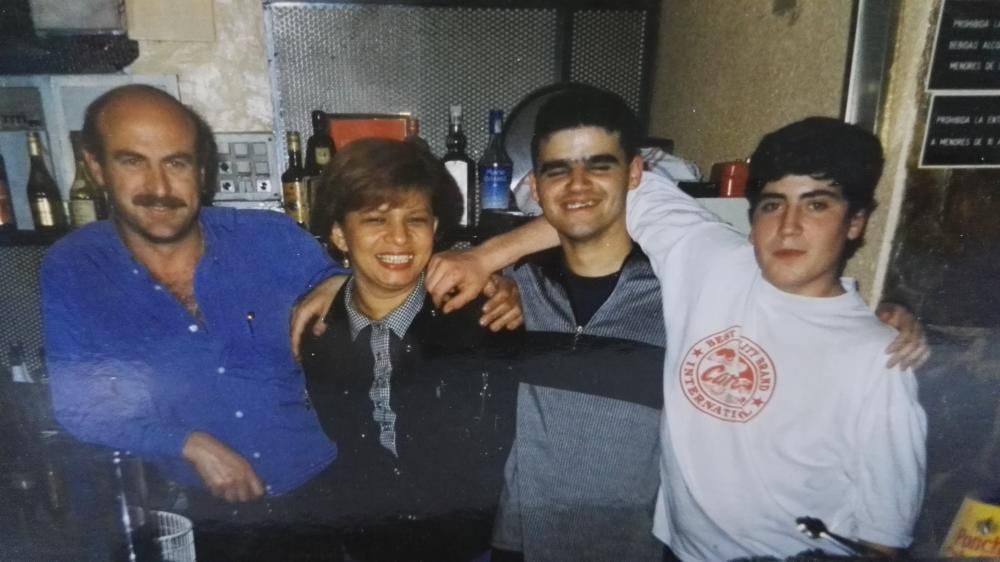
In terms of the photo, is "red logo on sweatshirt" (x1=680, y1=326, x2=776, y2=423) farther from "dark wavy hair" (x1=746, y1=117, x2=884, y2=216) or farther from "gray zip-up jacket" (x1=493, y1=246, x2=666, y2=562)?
"dark wavy hair" (x1=746, y1=117, x2=884, y2=216)

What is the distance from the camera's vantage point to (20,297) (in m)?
0.94

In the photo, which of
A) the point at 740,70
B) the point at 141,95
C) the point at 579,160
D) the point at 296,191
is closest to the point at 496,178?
the point at 579,160

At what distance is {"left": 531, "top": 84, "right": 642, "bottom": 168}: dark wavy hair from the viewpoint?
2.79 ft

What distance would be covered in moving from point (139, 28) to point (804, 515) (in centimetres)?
136

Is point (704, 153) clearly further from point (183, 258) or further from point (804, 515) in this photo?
point (183, 258)

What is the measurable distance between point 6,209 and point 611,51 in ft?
4.24

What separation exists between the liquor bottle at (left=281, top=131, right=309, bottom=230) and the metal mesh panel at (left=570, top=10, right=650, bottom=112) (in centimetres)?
68

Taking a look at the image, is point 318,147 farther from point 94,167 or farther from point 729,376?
point 729,376

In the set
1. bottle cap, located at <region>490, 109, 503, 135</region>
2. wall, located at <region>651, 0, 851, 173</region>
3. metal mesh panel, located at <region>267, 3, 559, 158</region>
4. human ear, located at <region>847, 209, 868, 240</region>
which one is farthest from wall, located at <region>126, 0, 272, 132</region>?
human ear, located at <region>847, 209, 868, 240</region>

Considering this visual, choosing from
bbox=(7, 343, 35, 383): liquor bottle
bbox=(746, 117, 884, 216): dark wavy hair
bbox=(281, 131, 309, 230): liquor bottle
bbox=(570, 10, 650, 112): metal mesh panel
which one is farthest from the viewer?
bbox=(570, 10, 650, 112): metal mesh panel

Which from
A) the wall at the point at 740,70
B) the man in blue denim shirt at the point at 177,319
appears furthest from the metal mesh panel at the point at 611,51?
the man in blue denim shirt at the point at 177,319

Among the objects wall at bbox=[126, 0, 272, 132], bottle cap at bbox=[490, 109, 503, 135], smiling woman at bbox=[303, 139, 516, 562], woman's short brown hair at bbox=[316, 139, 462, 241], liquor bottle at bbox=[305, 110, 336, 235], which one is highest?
wall at bbox=[126, 0, 272, 132]

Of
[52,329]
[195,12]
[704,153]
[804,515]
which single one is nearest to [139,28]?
[195,12]

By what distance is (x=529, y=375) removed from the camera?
3.03 ft
